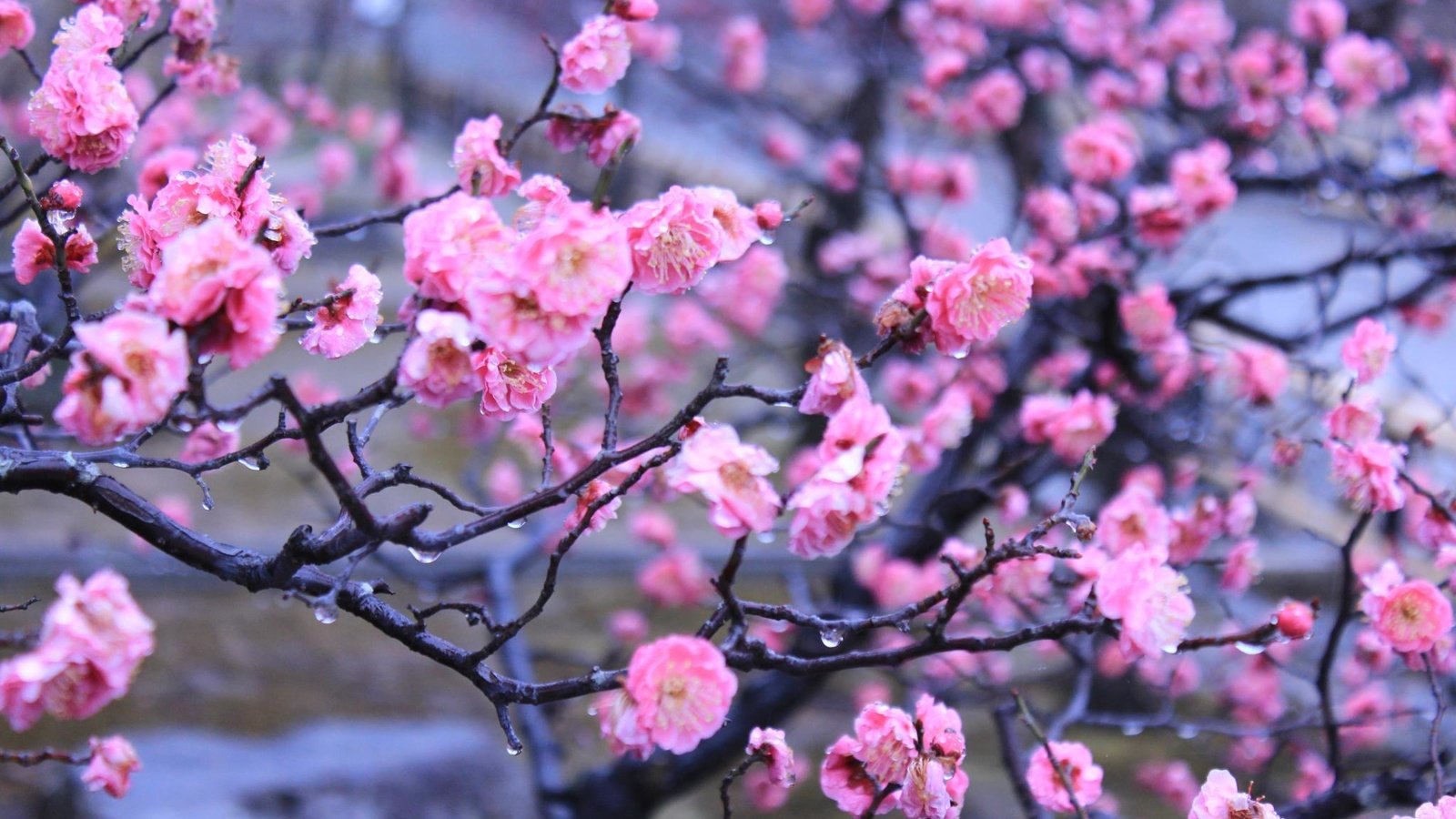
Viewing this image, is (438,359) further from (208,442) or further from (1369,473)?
(1369,473)

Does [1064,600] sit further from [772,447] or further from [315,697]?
[772,447]

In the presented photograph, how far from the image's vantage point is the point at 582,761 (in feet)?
12.2

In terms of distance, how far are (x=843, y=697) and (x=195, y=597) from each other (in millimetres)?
2556

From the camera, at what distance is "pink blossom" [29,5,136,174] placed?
49.6 inches

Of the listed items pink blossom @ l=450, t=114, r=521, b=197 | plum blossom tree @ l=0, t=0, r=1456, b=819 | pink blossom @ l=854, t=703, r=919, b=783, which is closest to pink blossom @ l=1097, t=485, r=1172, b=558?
plum blossom tree @ l=0, t=0, r=1456, b=819

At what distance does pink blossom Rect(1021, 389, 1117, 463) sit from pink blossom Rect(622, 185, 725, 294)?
4.08 feet

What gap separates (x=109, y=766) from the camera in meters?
1.34

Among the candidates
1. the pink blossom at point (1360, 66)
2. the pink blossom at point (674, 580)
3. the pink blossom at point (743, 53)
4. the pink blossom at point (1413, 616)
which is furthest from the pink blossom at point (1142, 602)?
the pink blossom at point (743, 53)

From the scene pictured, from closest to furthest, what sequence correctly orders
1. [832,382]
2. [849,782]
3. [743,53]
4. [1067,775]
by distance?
[832,382] < [849,782] < [1067,775] < [743,53]

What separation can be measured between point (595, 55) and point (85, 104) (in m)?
0.61

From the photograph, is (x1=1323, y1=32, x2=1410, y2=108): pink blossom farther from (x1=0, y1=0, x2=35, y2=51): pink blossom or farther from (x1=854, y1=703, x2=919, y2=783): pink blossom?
(x1=0, y1=0, x2=35, y2=51): pink blossom

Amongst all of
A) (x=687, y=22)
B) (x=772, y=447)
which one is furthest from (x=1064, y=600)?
(x=687, y=22)

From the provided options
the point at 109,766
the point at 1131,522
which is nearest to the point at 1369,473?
the point at 1131,522

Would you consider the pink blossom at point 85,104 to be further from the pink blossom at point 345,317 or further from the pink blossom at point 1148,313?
the pink blossom at point 1148,313
